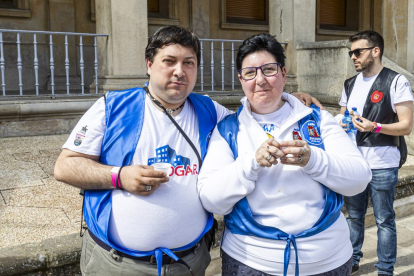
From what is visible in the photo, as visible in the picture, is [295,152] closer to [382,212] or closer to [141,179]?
[141,179]

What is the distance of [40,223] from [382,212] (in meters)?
3.01

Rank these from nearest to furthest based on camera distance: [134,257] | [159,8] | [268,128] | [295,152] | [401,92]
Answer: [295,152]
[134,257]
[268,128]
[401,92]
[159,8]

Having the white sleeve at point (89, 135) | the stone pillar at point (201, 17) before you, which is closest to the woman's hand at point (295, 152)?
the white sleeve at point (89, 135)

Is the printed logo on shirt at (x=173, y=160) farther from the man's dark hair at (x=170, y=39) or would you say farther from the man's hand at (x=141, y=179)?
the man's dark hair at (x=170, y=39)

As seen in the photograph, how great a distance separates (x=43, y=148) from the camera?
6383 millimetres

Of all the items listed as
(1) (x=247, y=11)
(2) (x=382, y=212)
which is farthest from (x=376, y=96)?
(1) (x=247, y=11)


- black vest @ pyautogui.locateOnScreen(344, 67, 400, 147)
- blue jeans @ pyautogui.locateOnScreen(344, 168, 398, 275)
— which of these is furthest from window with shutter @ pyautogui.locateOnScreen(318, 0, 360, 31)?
blue jeans @ pyautogui.locateOnScreen(344, 168, 398, 275)

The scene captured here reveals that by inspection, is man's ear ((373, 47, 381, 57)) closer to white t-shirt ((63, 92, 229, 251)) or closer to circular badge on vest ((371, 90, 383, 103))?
circular badge on vest ((371, 90, 383, 103))

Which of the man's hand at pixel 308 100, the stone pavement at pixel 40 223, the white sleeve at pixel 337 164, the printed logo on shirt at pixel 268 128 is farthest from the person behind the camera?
the stone pavement at pixel 40 223

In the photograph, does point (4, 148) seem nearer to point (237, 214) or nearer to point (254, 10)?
point (237, 214)

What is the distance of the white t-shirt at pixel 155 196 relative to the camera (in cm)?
199

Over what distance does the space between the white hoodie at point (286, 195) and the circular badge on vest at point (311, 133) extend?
65 millimetres

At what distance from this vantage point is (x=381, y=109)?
3.49 meters

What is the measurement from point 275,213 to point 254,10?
12.0 m
